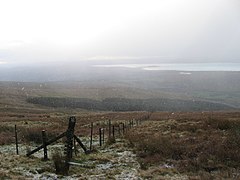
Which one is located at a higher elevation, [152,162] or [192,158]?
[192,158]

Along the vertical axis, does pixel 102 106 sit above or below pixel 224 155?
below

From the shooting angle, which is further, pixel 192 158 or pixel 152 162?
pixel 192 158

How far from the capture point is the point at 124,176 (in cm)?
1558

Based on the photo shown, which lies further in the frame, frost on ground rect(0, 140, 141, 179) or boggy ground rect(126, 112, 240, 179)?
frost on ground rect(0, 140, 141, 179)

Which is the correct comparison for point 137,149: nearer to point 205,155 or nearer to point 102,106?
point 205,155

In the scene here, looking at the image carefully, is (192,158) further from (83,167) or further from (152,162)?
(83,167)

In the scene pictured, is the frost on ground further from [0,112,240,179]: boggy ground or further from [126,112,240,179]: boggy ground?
[126,112,240,179]: boggy ground

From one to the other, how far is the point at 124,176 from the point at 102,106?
149m

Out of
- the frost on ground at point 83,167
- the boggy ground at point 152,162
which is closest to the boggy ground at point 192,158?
the boggy ground at point 152,162

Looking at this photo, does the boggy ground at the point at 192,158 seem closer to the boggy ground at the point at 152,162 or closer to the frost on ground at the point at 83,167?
the boggy ground at the point at 152,162

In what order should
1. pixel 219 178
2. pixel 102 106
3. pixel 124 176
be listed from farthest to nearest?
pixel 102 106 → pixel 124 176 → pixel 219 178

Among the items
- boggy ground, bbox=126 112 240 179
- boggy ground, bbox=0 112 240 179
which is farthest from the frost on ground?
boggy ground, bbox=126 112 240 179

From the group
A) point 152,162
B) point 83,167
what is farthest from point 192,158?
point 83,167

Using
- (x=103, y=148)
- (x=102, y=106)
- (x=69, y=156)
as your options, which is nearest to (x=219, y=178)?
(x=69, y=156)
